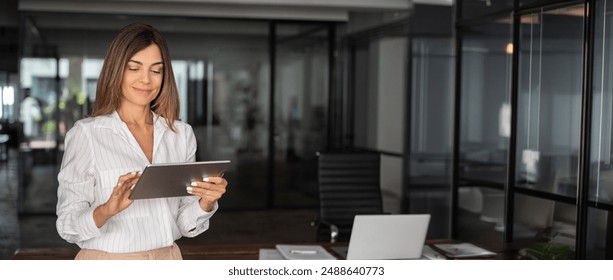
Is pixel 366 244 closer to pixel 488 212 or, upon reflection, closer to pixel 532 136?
pixel 532 136

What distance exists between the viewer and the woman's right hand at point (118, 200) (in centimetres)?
207

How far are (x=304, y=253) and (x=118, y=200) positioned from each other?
5.77 ft

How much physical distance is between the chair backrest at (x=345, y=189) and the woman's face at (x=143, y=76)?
10.9 ft

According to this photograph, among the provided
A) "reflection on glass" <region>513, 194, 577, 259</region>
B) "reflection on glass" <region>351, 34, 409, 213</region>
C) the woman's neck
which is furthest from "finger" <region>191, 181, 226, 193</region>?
"reflection on glass" <region>351, 34, 409, 213</region>

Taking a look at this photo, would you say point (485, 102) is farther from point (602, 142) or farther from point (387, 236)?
point (387, 236)

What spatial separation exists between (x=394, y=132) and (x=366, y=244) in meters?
5.34

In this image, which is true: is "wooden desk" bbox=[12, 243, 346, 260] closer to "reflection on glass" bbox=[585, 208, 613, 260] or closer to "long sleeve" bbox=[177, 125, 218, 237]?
"long sleeve" bbox=[177, 125, 218, 237]

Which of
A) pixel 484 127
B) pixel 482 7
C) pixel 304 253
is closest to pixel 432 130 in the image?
pixel 484 127

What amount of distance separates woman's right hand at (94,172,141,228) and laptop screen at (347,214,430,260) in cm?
146

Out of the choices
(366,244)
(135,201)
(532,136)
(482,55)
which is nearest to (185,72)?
(482,55)

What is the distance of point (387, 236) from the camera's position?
3.44 meters

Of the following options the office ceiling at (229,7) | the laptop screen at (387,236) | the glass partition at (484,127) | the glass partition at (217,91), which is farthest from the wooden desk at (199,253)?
the glass partition at (217,91)

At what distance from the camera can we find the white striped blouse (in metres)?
2.15

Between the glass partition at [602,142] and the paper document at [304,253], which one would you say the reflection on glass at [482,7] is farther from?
the paper document at [304,253]
